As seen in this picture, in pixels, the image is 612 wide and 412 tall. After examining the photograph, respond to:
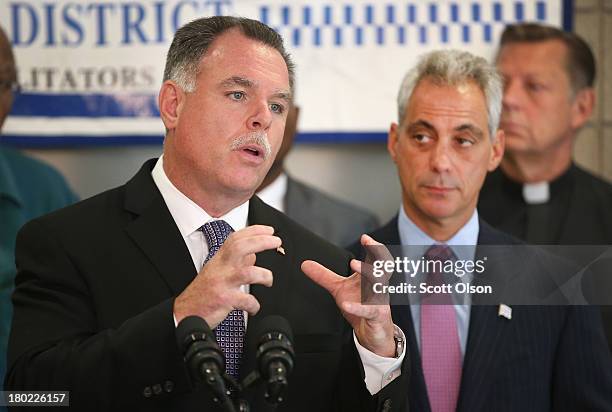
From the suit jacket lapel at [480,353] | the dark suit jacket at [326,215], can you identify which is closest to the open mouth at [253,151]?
the suit jacket lapel at [480,353]

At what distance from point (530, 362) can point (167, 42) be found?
82.6 inches

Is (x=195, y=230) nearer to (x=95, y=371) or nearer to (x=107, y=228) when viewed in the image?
(x=107, y=228)

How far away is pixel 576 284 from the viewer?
109 inches

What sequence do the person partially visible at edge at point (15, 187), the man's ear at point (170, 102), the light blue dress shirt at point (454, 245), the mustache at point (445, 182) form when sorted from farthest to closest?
the person partially visible at edge at point (15, 187) < the mustache at point (445, 182) < the light blue dress shirt at point (454, 245) < the man's ear at point (170, 102)

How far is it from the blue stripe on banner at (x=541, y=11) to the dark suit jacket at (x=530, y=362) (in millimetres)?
1738

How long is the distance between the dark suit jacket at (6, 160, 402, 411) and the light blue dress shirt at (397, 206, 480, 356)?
0.30 m

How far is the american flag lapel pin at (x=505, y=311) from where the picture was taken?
2695 millimetres

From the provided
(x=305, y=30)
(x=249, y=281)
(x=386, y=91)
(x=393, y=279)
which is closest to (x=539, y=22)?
(x=386, y=91)

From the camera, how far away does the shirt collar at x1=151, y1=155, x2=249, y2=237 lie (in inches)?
94.7

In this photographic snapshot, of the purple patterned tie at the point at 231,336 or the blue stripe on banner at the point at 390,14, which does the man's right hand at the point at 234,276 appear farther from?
the blue stripe on banner at the point at 390,14

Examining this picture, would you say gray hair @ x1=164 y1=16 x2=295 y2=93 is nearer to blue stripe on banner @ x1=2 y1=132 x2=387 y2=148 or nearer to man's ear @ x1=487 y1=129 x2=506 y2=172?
man's ear @ x1=487 y1=129 x2=506 y2=172

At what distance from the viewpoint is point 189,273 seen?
232 centimetres

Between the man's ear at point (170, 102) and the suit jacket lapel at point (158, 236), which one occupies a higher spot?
the man's ear at point (170, 102)

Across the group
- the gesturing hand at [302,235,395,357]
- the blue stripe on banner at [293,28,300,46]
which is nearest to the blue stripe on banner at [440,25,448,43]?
the blue stripe on banner at [293,28,300,46]
